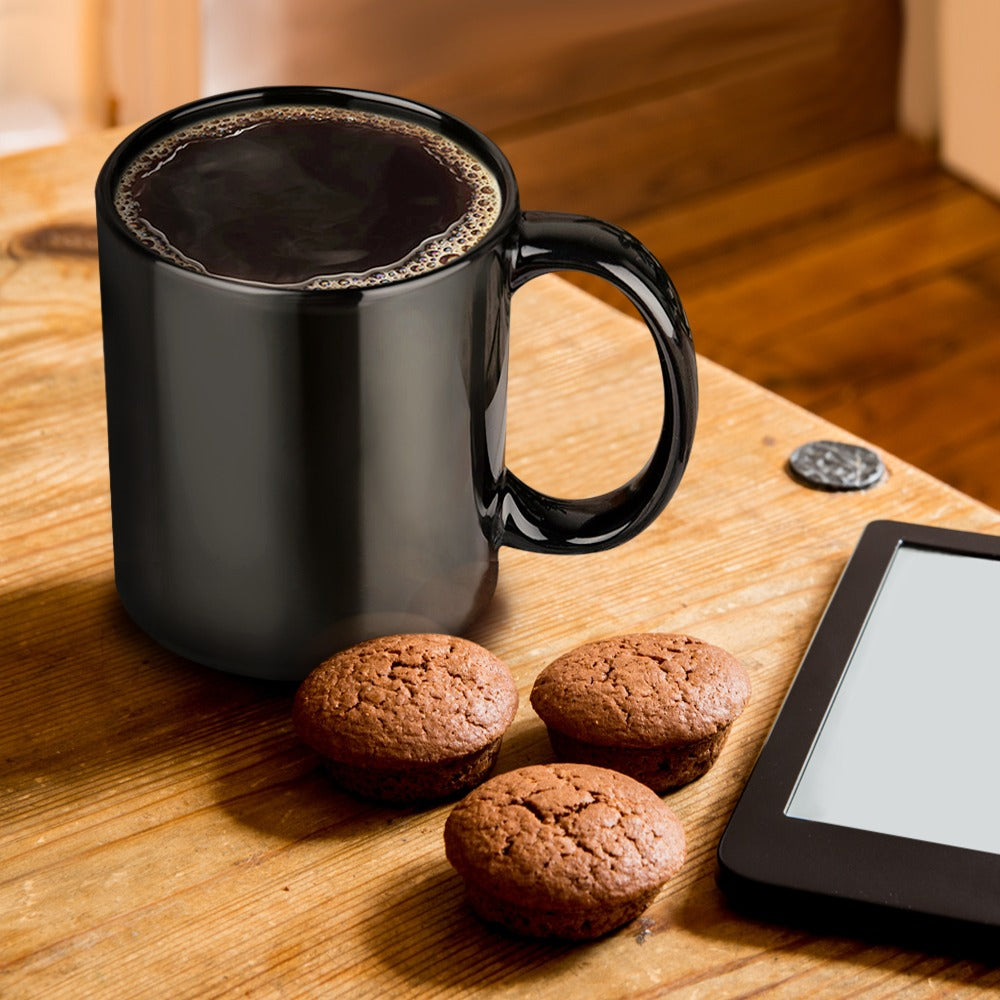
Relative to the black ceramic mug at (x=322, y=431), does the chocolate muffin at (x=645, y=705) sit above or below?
below

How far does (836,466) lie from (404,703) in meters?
0.33

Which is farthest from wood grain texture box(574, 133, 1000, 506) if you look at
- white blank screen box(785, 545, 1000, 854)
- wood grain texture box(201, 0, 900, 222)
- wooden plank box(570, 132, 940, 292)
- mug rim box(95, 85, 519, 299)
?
mug rim box(95, 85, 519, 299)

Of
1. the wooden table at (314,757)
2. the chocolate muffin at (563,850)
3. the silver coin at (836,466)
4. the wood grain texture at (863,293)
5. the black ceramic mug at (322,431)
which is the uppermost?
the black ceramic mug at (322,431)

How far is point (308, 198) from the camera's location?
59cm

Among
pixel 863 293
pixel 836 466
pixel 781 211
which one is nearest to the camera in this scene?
pixel 836 466

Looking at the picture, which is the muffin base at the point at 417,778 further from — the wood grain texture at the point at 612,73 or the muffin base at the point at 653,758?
the wood grain texture at the point at 612,73

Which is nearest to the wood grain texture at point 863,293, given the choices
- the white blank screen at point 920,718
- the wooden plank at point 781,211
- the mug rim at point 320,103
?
the wooden plank at point 781,211

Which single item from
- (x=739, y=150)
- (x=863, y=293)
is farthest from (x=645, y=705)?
(x=739, y=150)

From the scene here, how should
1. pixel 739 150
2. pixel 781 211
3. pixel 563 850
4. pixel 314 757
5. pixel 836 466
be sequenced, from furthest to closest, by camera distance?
pixel 739 150 < pixel 781 211 < pixel 836 466 < pixel 314 757 < pixel 563 850

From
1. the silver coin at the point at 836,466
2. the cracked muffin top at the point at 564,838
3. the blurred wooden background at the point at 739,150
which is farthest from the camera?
the blurred wooden background at the point at 739,150

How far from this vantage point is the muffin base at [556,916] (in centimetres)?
50

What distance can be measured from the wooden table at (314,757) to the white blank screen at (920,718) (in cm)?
4

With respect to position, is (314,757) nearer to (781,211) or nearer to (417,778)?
(417,778)

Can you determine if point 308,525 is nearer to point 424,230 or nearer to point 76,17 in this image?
point 424,230
